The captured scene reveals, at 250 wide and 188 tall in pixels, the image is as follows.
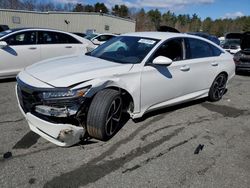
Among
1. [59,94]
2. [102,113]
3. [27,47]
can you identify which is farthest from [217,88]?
[27,47]

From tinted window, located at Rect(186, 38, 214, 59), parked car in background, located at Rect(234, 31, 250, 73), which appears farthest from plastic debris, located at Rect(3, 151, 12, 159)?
parked car in background, located at Rect(234, 31, 250, 73)

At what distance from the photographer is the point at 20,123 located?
13.1ft

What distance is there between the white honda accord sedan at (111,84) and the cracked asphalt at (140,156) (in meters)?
0.25

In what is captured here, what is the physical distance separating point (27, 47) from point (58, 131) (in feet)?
14.4

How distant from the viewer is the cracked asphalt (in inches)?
108

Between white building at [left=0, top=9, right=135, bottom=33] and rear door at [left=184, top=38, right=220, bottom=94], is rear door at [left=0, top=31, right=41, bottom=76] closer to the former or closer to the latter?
rear door at [left=184, top=38, right=220, bottom=94]

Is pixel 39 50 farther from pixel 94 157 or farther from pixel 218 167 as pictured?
pixel 218 167

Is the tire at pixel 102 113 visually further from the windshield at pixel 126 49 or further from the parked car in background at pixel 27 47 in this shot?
the parked car in background at pixel 27 47

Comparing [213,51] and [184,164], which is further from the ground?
[213,51]

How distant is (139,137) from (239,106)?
3142 mm

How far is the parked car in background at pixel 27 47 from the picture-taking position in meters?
6.38

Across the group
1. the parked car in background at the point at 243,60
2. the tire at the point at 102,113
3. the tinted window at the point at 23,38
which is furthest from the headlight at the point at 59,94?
Answer: the parked car in background at the point at 243,60

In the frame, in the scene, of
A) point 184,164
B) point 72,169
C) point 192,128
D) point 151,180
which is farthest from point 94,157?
point 192,128

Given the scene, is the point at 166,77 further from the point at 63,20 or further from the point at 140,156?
the point at 63,20
